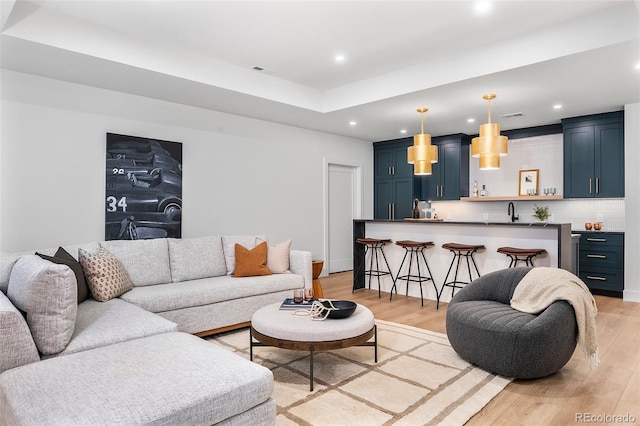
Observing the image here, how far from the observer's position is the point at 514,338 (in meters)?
2.64

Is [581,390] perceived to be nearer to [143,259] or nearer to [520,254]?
[520,254]

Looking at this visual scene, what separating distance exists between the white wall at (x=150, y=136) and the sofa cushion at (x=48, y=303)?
224 centimetres

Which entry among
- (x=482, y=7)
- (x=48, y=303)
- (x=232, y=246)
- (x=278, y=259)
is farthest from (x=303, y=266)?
(x=482, y=7)

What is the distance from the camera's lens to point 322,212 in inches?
270

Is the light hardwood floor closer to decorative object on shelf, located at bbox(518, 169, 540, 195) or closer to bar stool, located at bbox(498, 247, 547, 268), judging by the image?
bar stool, located at bbox(498, 247, 547, 268)

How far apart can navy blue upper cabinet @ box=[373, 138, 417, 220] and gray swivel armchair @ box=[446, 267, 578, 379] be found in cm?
452

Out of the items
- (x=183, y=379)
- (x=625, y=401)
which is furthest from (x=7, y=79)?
(x=625, y=401)

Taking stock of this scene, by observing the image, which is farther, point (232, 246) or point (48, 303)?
point (232, 246)

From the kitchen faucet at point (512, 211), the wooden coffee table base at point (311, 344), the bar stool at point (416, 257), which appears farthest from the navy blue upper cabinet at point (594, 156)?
the wooden coffee table base at point (311, 344)

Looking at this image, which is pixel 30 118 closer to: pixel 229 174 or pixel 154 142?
pixel 154 142

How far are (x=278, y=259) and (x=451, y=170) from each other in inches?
164

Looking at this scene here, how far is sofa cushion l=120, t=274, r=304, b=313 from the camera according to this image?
10.9 feet

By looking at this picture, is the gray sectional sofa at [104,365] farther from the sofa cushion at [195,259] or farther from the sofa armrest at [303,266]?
the sofa armrest at [303,266]

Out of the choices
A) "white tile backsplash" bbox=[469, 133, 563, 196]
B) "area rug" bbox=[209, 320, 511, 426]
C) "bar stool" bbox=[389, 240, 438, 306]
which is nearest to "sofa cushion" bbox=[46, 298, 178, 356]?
"area rug" bbox=[209, 320, 511, 426]
